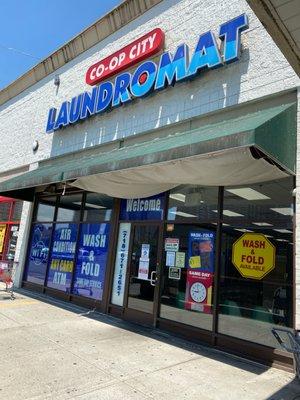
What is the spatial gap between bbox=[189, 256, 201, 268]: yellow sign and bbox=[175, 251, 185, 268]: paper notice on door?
0.68ft

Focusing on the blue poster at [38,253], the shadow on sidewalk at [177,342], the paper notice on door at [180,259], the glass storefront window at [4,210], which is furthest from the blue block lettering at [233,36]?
the glass storefront window at [4,210]

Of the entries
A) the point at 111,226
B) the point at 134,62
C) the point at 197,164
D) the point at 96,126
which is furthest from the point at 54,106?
the point at 197,164

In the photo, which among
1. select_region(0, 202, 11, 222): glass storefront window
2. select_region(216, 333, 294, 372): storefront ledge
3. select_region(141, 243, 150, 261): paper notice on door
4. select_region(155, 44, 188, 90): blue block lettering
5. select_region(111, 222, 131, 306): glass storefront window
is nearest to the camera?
select_region(216, 333, 294, 372): storefront ledge

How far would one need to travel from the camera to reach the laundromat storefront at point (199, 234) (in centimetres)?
615

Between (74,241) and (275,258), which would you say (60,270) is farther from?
(275,258)

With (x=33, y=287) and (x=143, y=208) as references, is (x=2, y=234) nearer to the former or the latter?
(x=33, y=287)

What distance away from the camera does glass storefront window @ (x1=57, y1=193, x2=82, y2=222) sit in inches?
436

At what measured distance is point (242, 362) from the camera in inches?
245

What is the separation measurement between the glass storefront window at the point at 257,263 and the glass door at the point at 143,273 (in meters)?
1.76

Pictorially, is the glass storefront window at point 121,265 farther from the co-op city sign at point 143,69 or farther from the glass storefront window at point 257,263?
the co-op city sign at point 143,69

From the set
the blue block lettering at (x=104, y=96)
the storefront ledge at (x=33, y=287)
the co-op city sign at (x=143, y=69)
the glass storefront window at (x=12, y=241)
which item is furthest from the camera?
the glass storefront window at (x=12, y=241)

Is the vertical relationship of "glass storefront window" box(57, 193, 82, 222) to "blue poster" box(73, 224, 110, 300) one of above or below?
above

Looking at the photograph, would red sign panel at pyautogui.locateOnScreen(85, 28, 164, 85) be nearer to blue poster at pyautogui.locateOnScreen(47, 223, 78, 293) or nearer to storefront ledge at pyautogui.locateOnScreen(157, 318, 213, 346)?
blue poster at pyautogui.locateOnScreen(47, 223, 78, 293)

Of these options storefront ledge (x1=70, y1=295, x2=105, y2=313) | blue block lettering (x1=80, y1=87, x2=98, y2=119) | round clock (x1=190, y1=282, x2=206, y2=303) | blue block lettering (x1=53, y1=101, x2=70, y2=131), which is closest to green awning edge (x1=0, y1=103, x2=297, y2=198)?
round clock (x1=190, y1=282, x2=206, y2=303)
